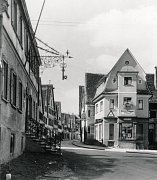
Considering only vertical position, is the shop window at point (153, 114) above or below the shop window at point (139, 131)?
above

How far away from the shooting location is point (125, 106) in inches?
1854

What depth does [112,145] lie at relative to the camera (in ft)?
158

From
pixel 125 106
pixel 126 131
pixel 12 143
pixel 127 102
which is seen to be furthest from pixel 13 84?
pixel 126 131

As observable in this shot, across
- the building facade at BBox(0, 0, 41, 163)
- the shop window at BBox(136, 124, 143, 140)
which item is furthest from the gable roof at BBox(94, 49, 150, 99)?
the building facade at BBox(0, 0, 41, 163)

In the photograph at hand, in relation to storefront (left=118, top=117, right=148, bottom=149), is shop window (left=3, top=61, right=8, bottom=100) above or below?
above

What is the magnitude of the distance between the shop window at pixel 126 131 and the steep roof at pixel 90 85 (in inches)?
613

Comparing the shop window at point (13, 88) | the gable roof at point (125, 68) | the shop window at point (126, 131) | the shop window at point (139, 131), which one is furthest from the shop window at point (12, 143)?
the gable roof at point (125, 68)

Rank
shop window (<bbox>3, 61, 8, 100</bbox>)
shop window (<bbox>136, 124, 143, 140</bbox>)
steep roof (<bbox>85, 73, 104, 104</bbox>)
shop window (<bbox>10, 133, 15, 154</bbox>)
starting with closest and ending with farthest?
shop window (<bbox>3, 61, 8, 100</bbox>)
shop window (<bbox>10, 133, 15, 154</bbox>)
shop window (<bbox>136, 124, 143, 140</bbox>)
steep roof (<bbox>85, 73, 104, 104</bbox>)

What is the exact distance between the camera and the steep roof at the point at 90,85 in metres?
62.4

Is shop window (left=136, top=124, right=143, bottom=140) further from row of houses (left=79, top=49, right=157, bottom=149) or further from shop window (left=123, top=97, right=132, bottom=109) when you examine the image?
shop window (left=123, top=97, right=132, bottom=109)

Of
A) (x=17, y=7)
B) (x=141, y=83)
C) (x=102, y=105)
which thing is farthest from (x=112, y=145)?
(x=17, y=7)

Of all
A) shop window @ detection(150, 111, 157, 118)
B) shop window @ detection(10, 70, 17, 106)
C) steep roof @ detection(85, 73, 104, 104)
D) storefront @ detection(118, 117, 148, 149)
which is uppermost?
steep roof @ detection(85, 73, 104, 104)

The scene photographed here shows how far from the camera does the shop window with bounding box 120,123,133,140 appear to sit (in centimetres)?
4681

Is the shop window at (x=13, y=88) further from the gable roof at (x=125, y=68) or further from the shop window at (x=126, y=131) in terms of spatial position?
the gable roof at (x=125, y=68)
